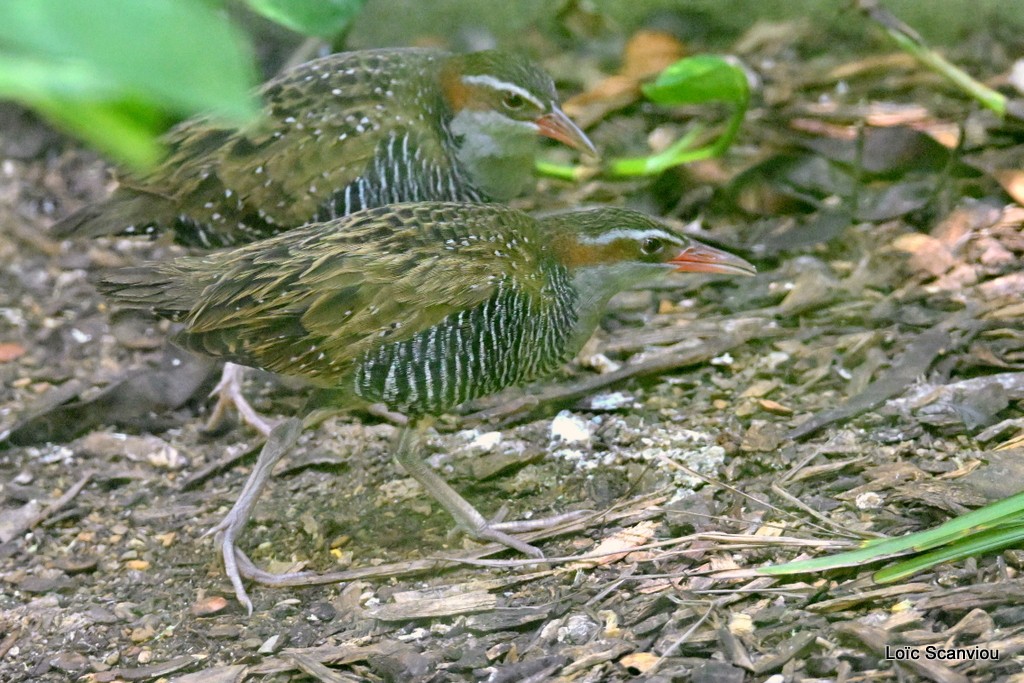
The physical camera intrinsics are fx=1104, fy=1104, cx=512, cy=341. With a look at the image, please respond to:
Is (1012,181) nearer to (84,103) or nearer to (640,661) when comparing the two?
(640,661)

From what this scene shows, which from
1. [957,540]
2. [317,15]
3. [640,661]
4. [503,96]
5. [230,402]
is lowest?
[640,661]

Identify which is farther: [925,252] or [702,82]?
[702,82]

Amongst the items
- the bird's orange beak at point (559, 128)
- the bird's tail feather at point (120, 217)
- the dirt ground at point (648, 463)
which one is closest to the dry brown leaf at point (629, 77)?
the dirt ground at point (648, 463)

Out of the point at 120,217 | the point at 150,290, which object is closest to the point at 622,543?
the point at 150,290

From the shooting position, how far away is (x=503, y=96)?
15.5 feet

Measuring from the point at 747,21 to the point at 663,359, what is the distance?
10.3 feet

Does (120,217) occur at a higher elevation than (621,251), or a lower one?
higher

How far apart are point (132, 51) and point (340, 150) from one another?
3650 mm

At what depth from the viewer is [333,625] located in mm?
3477

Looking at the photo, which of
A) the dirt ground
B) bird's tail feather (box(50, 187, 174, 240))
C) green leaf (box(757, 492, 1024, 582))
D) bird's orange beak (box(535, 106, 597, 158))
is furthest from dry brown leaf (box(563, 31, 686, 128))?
green leaf (box(757, 492, 1024, 582))

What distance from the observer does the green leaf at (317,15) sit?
4703 millimetres

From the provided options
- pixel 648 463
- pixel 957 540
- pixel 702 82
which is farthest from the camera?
pixel 702 82

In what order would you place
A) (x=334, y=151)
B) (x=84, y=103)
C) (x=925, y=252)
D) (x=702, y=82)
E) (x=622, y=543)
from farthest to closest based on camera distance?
1. (x=702, y=82)
2. (x=925, y=252)
3. (x=334, y=151)
4. (x=622, y=543)
5. (x=84, y=103)

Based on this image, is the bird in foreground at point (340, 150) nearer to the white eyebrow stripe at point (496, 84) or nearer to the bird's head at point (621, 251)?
the white eyebrow stripe at point (496, 84)
